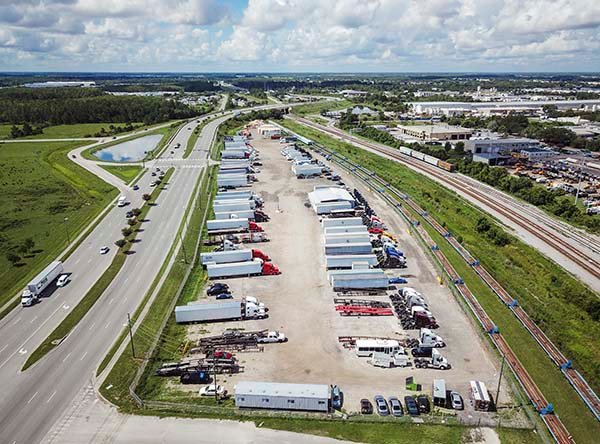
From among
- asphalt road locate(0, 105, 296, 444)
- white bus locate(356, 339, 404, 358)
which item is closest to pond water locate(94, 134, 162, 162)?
asphalt road locate(0, 105, 296, 444)

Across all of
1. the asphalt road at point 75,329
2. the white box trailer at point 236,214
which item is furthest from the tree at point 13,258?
the white box trailer at point 236,214

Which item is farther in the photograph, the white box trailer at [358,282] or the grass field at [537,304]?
the white box trailer at [358,282]

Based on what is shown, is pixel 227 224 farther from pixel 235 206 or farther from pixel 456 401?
pixel 456 401

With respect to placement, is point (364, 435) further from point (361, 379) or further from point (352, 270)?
point (352, 270)

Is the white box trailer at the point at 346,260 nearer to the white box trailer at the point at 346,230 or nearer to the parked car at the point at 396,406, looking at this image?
the white box trailer at the point at 346,230

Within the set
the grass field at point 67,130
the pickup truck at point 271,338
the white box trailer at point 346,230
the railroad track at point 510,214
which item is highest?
the white box trailer at point 346,230

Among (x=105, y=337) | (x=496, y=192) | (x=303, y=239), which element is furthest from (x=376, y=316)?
(x=496, y=192)

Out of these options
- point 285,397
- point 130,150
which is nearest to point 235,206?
point 285,397
